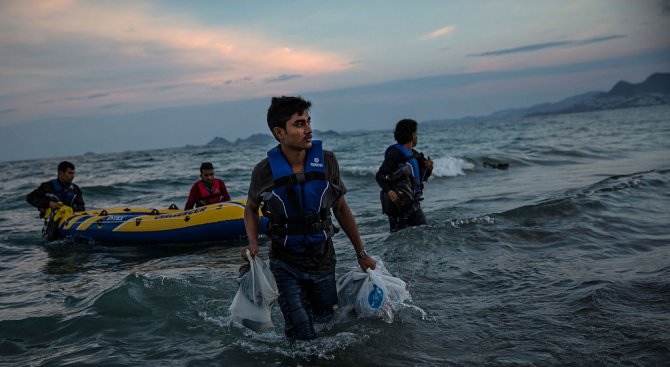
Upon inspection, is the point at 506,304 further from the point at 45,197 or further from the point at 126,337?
the point at 45,197

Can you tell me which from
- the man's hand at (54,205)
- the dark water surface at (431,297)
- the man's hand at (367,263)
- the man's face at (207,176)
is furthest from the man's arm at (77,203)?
the man's hand at (367,263)

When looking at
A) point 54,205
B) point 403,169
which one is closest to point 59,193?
point 54,205

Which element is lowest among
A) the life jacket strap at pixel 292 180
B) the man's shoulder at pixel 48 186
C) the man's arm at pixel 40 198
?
the man's arm at pixel 40 198

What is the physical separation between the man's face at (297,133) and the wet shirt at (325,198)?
21cm

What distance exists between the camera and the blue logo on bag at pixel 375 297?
13.1ft

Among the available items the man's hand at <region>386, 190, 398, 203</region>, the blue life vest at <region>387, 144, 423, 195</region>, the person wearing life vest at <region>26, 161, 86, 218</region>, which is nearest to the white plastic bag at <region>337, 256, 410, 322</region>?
the man's hand at <region>386, 190, 398, 203</region>

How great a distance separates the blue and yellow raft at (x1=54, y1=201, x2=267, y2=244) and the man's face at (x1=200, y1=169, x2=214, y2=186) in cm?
54

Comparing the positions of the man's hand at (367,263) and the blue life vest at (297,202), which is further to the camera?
the man's hand at (367,263)

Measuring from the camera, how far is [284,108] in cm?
351

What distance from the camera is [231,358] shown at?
14.0ft

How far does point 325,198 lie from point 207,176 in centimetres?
691

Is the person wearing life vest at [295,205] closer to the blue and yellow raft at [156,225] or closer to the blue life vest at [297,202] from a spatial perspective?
the blue life vest at [297,202]

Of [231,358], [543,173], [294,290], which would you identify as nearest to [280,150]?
[294,290]

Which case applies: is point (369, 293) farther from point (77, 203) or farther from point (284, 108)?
point (77, 203)
